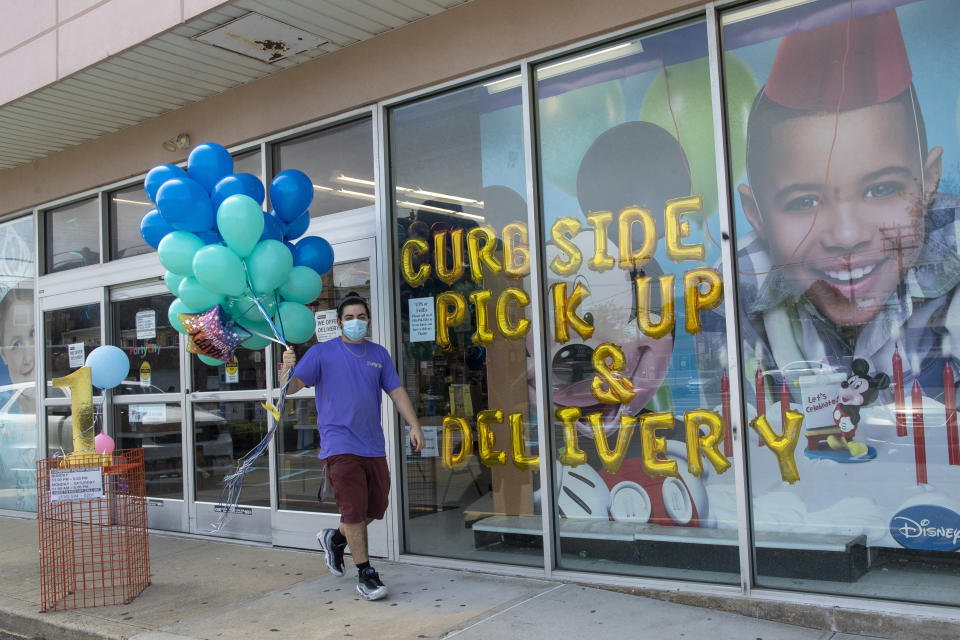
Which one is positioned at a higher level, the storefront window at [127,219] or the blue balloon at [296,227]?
the storefront window at [127,219]

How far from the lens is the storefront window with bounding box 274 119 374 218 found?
20.9 ft

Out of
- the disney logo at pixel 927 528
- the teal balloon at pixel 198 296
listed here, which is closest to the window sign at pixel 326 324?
the teal balloon at pixel 198 296

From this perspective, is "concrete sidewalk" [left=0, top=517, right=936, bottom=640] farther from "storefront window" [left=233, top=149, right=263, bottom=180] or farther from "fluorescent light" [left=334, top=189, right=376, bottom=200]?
"storefront window" [left=233, top=149, right=263, bottom=180]

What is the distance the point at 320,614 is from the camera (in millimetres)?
4777

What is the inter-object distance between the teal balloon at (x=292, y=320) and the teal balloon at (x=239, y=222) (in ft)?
1.59

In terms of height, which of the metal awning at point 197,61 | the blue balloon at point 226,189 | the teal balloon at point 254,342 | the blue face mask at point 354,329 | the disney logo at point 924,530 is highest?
the metal awning at point 197,61

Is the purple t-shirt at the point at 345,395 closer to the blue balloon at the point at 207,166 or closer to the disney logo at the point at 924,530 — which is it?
the blue balloon at the point at 207,166

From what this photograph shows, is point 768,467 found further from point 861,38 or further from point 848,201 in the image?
point 861,38

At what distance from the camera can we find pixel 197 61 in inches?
252

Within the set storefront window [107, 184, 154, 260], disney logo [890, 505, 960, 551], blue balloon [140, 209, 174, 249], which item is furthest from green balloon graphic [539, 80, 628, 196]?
storefront window [107, 184, 154, 260]

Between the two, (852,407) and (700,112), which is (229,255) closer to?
(700,112)

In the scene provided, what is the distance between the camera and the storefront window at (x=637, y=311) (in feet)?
16.0

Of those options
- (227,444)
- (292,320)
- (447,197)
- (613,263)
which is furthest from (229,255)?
(227,444)

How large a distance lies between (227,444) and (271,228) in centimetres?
285
